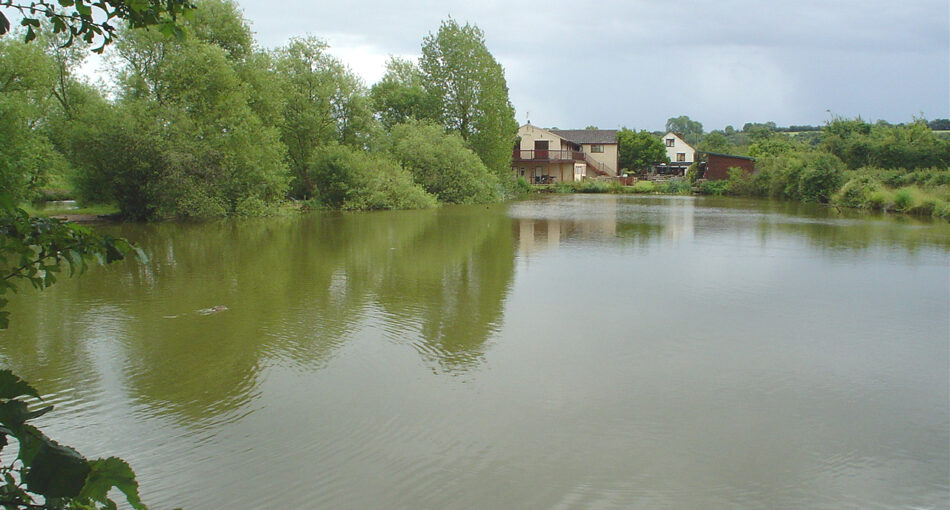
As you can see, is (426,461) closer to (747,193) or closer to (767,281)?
(767,281)

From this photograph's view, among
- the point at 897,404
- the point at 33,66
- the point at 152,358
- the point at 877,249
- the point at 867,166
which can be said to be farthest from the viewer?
the point at 867,166

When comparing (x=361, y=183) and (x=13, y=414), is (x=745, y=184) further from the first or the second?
(x=13, y=414)

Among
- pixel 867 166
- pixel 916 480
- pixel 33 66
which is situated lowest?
pixel 916 480

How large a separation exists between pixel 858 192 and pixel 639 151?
40.0 m

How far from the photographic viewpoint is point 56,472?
5.54ft

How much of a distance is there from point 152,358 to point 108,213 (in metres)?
22.4

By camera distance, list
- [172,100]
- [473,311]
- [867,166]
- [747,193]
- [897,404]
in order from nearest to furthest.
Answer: [897,404] → [473,311] → [172,100] → [867,166] → [747,193]

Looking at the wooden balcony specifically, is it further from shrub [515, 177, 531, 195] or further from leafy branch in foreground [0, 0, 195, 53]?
leafy branch in foreground [0, 0, 195, 53]

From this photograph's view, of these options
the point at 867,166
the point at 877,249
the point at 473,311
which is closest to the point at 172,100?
the point at 473,311

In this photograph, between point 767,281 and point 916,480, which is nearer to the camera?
point 916,480

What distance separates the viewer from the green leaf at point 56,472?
1659 millimetres

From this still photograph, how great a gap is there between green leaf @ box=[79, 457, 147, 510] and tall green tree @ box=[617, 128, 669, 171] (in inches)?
2799

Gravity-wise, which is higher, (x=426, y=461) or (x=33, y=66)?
(x=33, y=66)

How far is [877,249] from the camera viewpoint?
16.3 metres
